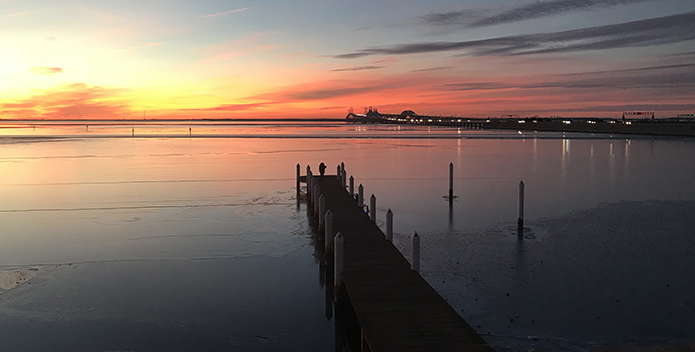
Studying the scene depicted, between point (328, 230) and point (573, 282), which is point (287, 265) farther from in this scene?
point (573, 282)

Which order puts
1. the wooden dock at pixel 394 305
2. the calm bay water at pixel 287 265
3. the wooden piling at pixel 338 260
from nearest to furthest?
1. the wooden dock at pixel 394 305
2. the calm bay water at pixel 287 265
3. the wooden piling at pixel 338 260

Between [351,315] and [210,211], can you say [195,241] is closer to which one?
[210,211]

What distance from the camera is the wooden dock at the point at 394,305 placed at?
798cm

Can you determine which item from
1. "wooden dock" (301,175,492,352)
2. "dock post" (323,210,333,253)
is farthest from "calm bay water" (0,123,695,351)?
"wooden dock" (301,175,492,352)

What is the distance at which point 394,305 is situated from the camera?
374 inches

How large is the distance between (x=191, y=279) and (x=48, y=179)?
1022 inches

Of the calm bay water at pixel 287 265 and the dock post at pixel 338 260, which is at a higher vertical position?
the dock post at pixel 338 260

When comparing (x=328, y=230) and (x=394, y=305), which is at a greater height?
(x=328, y=230)

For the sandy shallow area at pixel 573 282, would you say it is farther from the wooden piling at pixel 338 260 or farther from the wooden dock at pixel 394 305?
the wooden piling at pixel 338 260

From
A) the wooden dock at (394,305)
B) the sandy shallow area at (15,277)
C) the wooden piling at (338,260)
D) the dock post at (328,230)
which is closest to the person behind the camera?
the wooden dock at (394,305)

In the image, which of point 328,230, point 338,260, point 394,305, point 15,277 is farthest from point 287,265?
point 15,277

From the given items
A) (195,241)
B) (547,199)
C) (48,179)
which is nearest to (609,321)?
(195,241)

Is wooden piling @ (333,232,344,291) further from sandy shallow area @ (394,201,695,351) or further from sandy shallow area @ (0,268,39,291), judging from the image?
sandy shallow area @ (0,268,39,291)

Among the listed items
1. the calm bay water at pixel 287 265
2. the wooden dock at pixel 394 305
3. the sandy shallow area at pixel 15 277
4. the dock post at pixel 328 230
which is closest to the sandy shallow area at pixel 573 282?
the calm bay water at pixel 287 265
